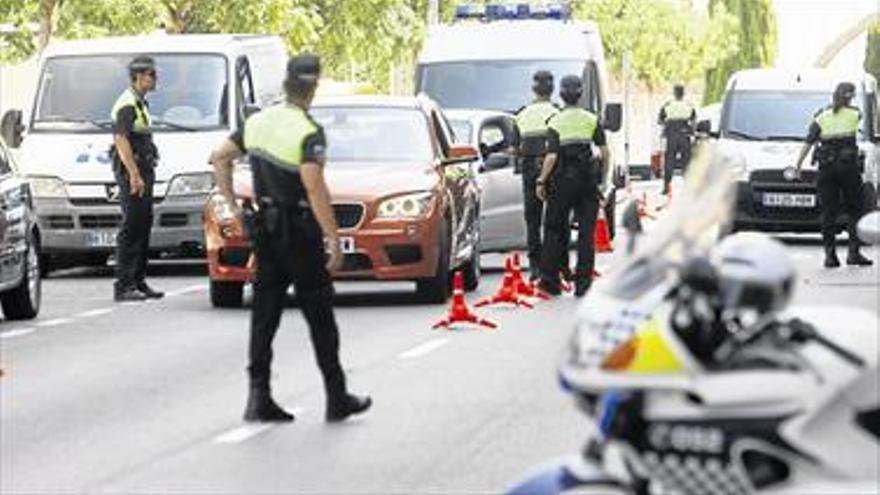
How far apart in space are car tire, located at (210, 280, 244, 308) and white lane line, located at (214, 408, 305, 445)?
304 inches

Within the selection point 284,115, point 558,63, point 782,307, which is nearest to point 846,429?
point 782,307

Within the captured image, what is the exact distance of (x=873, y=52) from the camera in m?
105

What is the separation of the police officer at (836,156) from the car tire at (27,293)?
321 inches

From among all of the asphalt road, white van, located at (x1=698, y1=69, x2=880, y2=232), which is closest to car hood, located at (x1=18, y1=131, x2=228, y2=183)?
the asphalt road

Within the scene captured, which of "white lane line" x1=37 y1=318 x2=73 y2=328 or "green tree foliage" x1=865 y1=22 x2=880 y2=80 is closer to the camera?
"white lane line" x1=37 y1=318 x2=73 y2=328

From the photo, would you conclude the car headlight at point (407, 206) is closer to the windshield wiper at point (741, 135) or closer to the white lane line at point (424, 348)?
the white lane line at point (424, 348)

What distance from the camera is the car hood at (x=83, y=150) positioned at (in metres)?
25.9

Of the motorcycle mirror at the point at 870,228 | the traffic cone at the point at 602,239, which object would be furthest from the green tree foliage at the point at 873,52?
the motorcycle mirror at the point at 870,228

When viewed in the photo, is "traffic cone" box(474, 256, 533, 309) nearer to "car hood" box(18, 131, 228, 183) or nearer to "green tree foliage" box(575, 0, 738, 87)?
"car hood" box(18, 131, 228, 183)

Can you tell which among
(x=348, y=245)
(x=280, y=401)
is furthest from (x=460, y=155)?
(x=280, y=401)

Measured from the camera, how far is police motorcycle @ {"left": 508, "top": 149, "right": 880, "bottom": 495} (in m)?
5.75

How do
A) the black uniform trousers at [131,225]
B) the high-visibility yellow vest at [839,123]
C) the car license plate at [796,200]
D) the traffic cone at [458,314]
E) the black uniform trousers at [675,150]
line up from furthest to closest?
the black uniform trousers at [675,150], the car license plate at [796,200], the high-visibility yellow vest at [839,123], the black uniform trousers at [131,225], the traffic cone at [458,314]

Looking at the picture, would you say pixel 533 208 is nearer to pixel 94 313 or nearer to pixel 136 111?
pixel 136 111

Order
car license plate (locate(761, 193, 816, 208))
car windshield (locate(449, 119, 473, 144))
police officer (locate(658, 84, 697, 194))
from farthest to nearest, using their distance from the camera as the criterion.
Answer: police officer (locate(658, 84, 697, 194)) < car license plate (locate(761, 193, 816, 208)) < car windshield (locate(449, 119, 473, 144))
